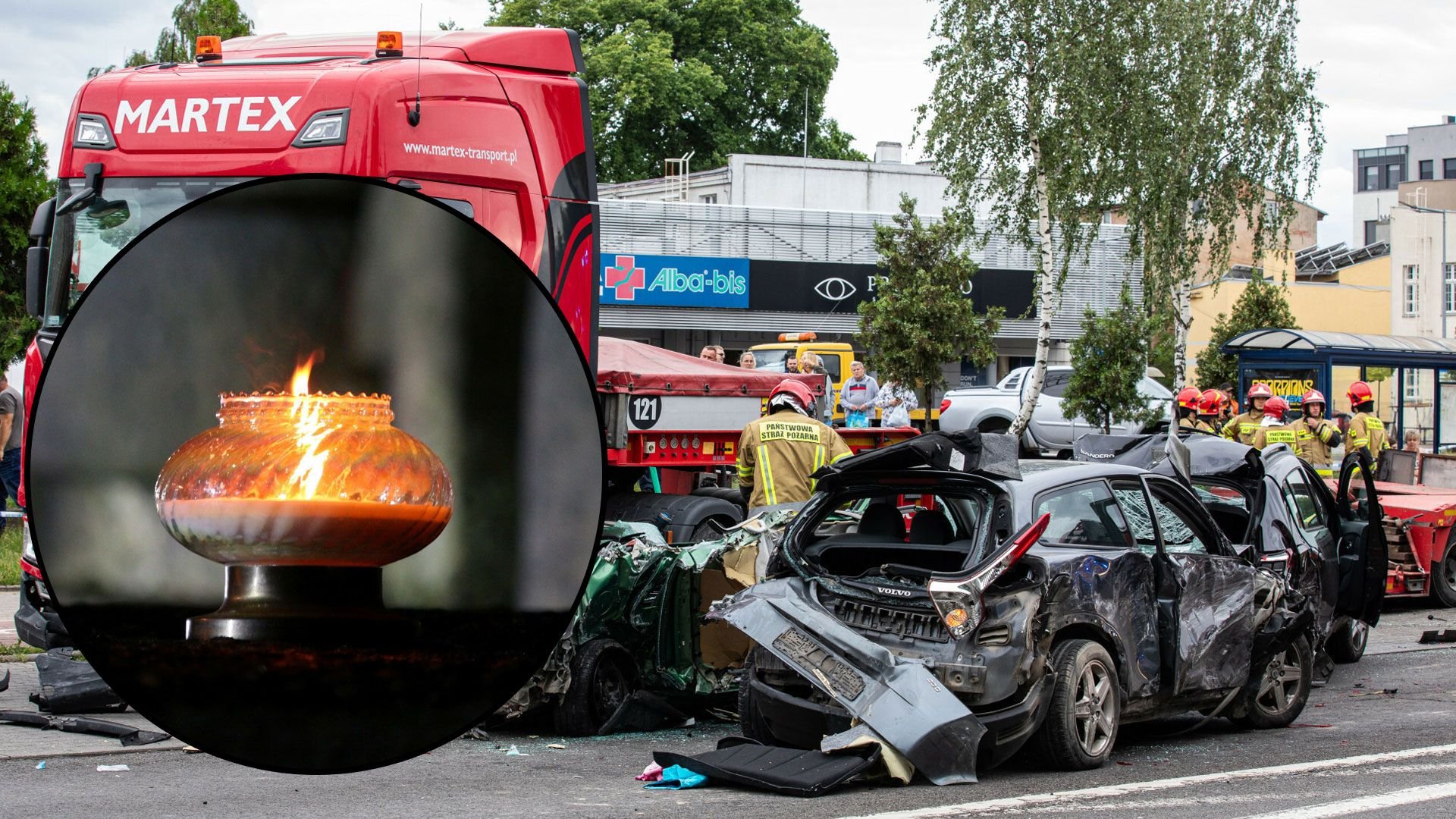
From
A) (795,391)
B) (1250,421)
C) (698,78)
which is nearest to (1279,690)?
(795,391)

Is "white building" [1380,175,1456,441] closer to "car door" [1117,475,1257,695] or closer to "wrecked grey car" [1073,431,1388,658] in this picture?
"wrecked grey car" [1073,431,1388,658]

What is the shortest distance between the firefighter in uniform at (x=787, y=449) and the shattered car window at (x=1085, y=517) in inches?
98.1

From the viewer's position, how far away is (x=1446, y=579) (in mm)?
15656

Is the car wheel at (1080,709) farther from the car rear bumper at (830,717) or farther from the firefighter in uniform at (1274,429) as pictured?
the firefighter in uniform at (1274,429)

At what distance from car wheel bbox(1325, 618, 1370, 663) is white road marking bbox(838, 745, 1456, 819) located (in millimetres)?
3624

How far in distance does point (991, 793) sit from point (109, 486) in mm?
6718

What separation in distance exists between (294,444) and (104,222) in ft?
1.19

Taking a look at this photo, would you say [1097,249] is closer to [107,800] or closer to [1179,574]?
[1179,574]

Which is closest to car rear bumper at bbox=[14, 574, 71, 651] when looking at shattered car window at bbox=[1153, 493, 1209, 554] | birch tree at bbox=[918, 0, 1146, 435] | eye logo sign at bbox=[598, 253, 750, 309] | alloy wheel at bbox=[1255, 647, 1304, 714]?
shattered car window at bbox=[1153, 493, 1209, 554]

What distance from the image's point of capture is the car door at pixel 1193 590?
8109 millimetres

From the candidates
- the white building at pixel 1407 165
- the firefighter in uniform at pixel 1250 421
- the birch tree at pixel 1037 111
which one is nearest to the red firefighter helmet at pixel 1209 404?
the firefighter in uniform at pixel 1250 421

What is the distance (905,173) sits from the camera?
46.4m

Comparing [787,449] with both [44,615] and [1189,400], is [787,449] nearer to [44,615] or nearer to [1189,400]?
[1189,400]

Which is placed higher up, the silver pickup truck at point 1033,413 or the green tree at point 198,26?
the green tree at point 198,26
